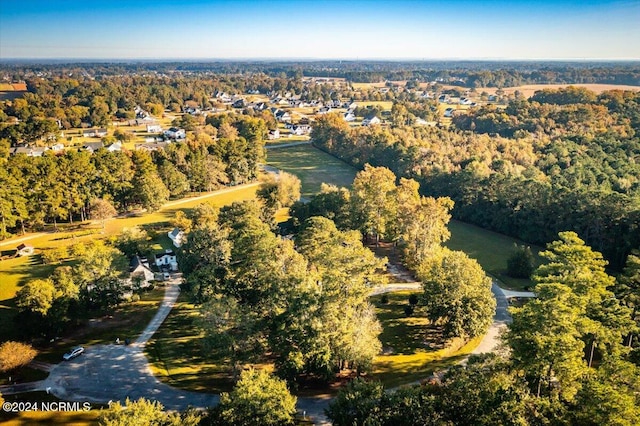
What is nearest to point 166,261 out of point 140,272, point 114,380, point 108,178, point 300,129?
point 140,272

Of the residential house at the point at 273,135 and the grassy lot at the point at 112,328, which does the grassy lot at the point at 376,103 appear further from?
the grassy lot at the point at 112,328

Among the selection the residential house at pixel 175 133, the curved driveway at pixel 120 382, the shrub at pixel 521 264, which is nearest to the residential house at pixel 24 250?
the curved driveway at pixel 120 382

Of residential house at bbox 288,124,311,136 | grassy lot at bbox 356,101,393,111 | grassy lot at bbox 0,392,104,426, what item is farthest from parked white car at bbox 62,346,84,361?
grassy lot at bbox 356,101,393,111

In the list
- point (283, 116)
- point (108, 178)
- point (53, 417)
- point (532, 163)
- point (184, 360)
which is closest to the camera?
point (53, 417)

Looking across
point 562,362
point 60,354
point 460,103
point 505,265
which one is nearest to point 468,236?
point 505,265

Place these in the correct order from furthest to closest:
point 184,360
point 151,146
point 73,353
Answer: point 151,146 < point 73,353 < point 184,360

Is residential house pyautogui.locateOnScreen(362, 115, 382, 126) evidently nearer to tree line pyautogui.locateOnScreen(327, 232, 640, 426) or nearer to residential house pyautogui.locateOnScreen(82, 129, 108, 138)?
residential house pyautogui.locateOnScreen(82, 129, 108, 138)

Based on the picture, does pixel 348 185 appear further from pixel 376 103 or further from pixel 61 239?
pixel 376 103

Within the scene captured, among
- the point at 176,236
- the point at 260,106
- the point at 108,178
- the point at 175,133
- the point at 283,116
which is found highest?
the point at 260,106
